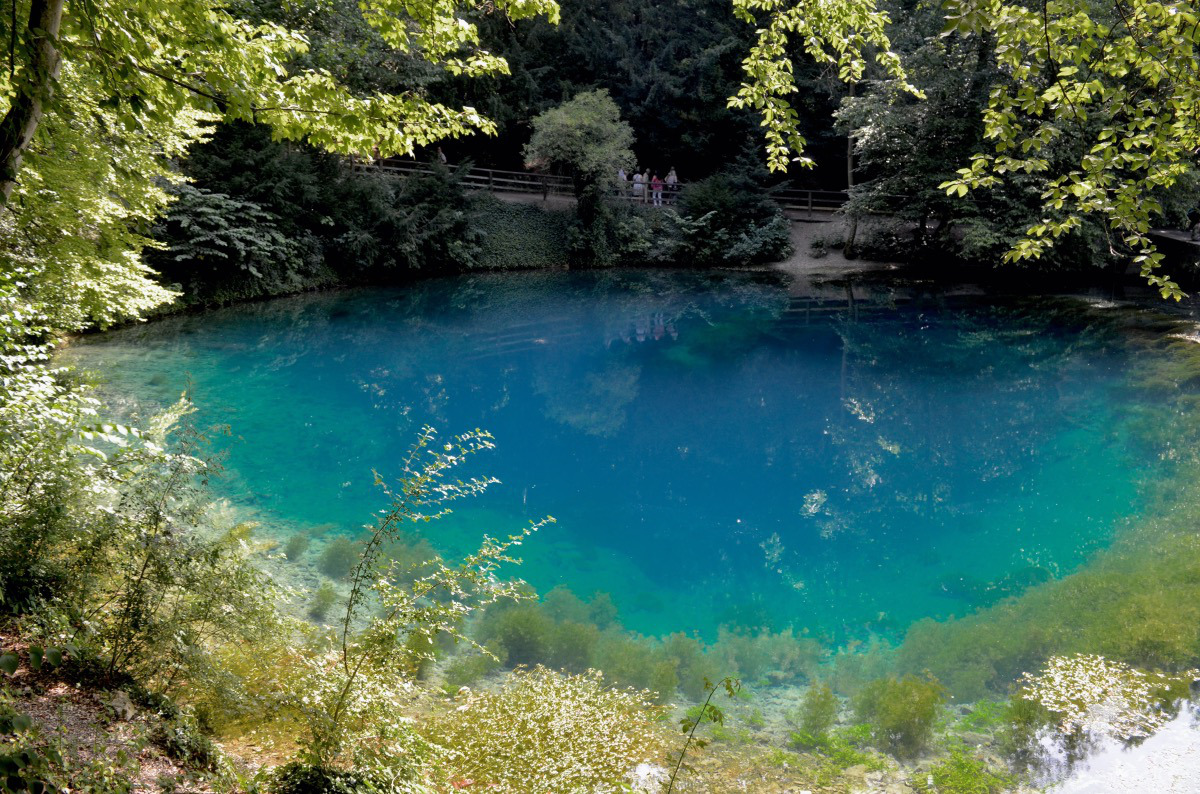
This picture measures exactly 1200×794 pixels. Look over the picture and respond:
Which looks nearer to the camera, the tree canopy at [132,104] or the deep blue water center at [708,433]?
the tree canopy at [132,104]

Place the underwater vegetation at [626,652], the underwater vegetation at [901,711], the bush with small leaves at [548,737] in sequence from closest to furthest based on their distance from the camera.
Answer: the bush with small leaves at [548,737], the underwater vegetation at [901,711], the underwater vegetation at [626,652]

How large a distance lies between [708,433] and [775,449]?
3.85ft

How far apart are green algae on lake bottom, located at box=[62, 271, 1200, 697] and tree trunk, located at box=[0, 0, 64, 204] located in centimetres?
315

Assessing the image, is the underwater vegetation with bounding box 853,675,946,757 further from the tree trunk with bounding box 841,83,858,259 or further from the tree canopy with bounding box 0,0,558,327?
the tree trunk with bounding box 841,83,858,259

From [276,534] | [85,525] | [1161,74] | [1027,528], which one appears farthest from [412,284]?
[1161,74]

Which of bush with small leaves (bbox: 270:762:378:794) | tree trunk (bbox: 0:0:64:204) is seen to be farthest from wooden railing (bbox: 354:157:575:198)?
bush with small leaves (bbox: 270:762:378:794)

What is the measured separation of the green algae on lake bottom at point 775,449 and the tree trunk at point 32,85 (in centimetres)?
315

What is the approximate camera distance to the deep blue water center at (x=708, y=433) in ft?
28.5

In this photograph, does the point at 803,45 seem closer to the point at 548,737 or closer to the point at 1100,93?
the point at 1100,93

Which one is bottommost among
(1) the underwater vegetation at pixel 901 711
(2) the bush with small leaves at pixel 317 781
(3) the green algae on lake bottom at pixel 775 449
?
(1) the underwater vegetation at pixel 901 711

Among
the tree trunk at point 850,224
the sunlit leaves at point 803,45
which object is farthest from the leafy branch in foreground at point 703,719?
the tree trunk at point 850,224

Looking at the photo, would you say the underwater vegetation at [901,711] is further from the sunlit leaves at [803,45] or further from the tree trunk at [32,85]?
the tree trunk at [32,85]

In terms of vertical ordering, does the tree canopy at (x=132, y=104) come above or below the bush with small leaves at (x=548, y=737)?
above

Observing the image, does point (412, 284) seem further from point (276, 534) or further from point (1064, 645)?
point (1064, 645)
